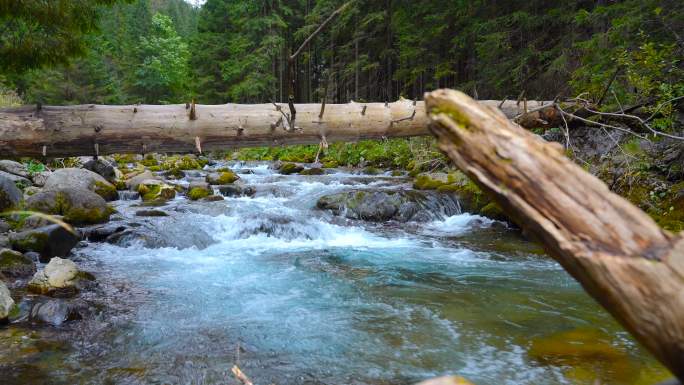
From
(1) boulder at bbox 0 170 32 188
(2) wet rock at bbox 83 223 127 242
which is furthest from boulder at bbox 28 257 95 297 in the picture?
(1) boulder at bbox 0 170 32 188

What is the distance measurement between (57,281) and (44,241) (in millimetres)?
2219

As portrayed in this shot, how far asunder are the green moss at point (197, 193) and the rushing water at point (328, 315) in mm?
2862

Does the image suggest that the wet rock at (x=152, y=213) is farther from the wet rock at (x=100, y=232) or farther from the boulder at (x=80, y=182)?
the boulder at (x=80, y=182)

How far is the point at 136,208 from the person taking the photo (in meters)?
12.7

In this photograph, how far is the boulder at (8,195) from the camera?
32.3 ft

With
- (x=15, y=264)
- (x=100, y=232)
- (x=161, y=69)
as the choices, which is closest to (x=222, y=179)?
(x=100, y=232)

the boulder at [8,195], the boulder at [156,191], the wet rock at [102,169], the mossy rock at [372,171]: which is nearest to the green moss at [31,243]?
the boulder at [8,195]

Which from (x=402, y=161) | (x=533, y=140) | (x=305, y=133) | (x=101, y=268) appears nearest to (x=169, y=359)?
(x=305, y=133)

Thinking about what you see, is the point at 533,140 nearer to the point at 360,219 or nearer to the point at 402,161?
the point at 360,219

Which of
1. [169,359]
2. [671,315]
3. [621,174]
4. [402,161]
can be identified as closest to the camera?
[671,315]

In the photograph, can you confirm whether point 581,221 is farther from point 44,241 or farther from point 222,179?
point 222,179

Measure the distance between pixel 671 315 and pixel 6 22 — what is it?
736 centimetres

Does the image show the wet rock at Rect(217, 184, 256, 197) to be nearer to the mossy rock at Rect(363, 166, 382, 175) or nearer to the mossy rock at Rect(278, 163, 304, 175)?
the mossy rock at Rect(278, 163, 304, 175)

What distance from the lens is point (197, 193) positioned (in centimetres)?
1425
